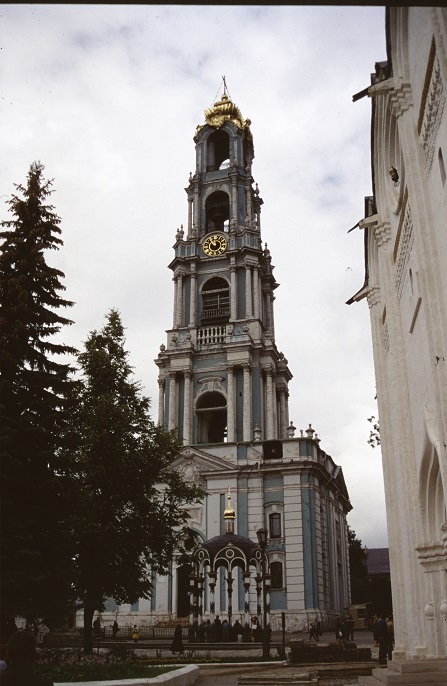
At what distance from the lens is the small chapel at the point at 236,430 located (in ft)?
131

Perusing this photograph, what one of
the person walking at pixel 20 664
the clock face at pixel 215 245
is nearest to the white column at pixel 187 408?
the clock face at pixel 215 245

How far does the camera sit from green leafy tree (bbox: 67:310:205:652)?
21.5 m

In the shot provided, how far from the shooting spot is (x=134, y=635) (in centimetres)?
3531

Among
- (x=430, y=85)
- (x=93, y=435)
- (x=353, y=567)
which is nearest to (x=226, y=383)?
(x=93, y=435)

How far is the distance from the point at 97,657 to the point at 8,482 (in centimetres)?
499

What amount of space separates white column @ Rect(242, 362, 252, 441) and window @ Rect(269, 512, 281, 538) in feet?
17.5

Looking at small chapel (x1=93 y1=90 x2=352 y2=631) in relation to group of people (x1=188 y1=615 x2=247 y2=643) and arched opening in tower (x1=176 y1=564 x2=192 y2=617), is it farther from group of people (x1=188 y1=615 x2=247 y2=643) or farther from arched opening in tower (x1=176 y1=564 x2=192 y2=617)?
group of people (x1=188 y1=615 x2=247 y2=643)

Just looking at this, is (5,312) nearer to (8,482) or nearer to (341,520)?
(8,482)

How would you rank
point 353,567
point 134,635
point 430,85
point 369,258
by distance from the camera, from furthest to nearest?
point 353,567 < point 134,635 < point 369,258 < point 430,85

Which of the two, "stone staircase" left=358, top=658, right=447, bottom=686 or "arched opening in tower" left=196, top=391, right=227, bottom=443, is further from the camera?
"arched opening in tower" left=196, top=391, right=227, bottom=443

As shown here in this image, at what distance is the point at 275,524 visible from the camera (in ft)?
139

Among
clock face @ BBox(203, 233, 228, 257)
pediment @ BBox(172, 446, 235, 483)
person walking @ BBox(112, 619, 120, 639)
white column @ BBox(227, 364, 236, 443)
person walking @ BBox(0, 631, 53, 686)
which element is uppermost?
clock face @ BBox(203, 233, 228, 257)

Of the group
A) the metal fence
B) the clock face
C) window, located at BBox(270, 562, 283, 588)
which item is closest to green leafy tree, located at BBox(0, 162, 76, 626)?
the metal fence

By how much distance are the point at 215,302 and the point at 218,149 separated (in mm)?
16640
